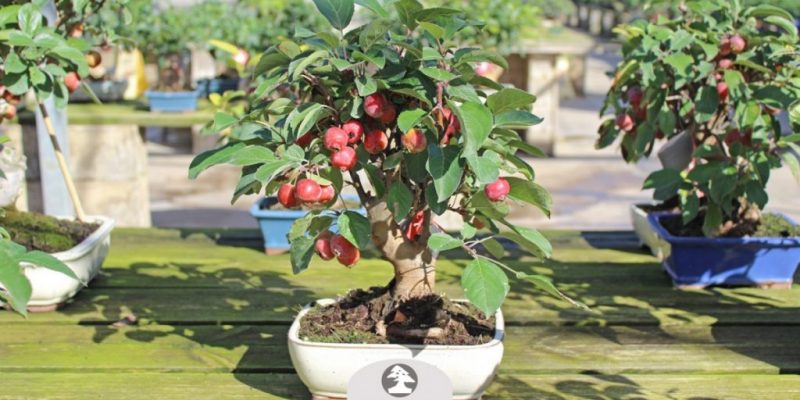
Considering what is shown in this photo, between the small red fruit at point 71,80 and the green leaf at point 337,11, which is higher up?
the green leaf at point 337,11

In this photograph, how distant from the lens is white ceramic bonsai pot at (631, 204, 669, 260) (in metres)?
2.61

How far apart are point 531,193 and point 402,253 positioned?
287 millimetres

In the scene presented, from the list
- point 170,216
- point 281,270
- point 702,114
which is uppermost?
point 702,114

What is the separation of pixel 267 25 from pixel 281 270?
2.82 m

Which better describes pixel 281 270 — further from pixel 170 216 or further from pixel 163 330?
pixel 170 216

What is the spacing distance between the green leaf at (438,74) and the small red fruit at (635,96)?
3.96ft

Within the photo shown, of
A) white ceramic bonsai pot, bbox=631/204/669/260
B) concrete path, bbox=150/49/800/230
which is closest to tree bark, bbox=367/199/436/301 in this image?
white ceramic bonsai pot, bbox=631/204/669/260

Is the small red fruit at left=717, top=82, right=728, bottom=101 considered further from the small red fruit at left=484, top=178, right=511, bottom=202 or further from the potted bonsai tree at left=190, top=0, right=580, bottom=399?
the small red fruit at left=484, top=178, right=511, bottom=202

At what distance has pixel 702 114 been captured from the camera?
8.03 ft

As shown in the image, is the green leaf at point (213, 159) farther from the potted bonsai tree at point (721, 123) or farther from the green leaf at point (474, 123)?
the potted bonsai tree at point (721, 123)

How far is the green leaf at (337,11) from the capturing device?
160 centimetres

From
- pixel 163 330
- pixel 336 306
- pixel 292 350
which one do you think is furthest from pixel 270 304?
pixel 292 350

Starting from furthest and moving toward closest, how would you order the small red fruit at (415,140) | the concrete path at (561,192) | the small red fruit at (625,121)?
the concrete path at (561,192) → the small red fruit at (625,121) → the small red fruit at (415,140)

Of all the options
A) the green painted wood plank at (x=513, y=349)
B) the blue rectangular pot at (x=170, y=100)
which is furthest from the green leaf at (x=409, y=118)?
the blue rectangular pot at (x=170, y=100)
